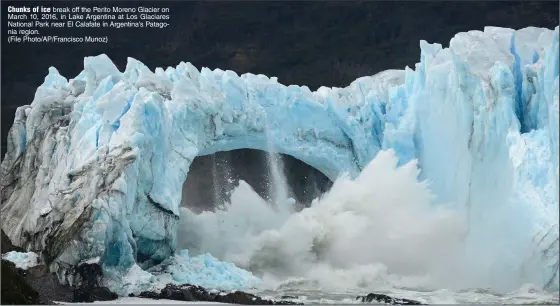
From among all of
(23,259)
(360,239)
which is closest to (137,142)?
(23,259)

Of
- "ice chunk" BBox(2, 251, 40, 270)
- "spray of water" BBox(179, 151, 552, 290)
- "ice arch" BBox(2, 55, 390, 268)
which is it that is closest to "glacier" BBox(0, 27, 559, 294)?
"ice arch" BBox(2, 55, 390, 268)

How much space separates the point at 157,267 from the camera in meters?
18.7

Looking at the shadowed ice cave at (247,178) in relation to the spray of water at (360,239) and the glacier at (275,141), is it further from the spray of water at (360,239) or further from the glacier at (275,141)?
the spray of water at (360,239)

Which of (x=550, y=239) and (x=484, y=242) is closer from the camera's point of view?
(x=550, y=239)

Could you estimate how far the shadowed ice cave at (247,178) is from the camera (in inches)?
961

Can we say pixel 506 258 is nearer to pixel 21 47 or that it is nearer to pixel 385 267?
pixel 385 267

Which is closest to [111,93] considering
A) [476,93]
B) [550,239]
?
[476,93]

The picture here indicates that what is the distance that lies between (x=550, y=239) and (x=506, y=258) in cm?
124

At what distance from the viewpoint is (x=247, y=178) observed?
26484 mm

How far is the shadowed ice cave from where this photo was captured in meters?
24.4

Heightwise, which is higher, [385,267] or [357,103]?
[357,103]

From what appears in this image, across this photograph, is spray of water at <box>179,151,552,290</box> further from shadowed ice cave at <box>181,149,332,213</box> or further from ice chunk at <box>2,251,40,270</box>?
Answer: ice chunk at <box>2,251,40,270</box>

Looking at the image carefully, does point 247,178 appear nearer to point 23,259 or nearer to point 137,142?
point 137,142

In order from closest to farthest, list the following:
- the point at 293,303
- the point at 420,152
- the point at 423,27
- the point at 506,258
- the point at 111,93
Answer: the point at 293,303 < the point at 506,258 < the point at 111,93 < the point at 420,152 < the point at 423,27
